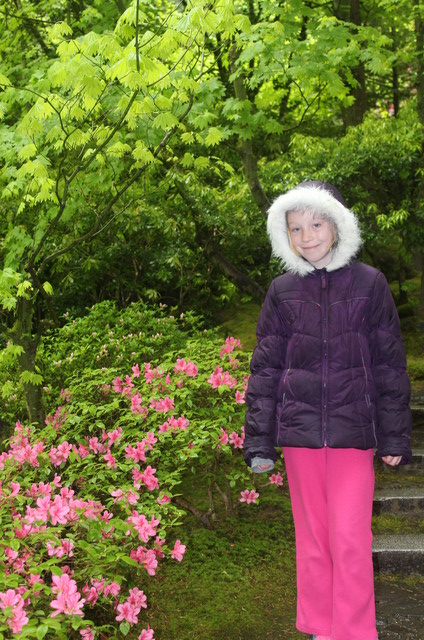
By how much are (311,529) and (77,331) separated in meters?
4.66

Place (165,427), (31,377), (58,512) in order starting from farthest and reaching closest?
(31,377), (165,427), (58,512)

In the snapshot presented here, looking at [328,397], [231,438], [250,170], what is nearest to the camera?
[328,397]

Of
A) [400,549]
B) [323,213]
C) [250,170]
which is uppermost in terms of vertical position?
[250,170]

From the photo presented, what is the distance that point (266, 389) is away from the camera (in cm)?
349

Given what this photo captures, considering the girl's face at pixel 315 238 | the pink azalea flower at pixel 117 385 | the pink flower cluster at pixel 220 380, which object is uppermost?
the girl's face at pixel 315 238

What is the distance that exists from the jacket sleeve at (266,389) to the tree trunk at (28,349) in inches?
115

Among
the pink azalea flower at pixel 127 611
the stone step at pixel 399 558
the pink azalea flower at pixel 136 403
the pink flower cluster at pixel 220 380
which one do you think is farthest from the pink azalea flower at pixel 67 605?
the stone step at pixel 399 558

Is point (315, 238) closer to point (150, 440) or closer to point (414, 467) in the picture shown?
point (150, 440)

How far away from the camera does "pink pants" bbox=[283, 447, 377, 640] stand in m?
3.30

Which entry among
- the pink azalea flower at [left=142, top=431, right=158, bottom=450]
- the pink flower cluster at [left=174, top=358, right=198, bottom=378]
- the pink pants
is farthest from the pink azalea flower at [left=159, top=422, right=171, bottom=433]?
the pink pants

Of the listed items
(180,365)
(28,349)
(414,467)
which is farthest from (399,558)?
(28,349)

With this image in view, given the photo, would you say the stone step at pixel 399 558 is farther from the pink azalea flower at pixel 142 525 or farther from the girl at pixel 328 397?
the pink azalea flower at pixel 142 525

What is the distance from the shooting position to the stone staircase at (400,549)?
4074 mm

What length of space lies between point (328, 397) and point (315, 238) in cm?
77
